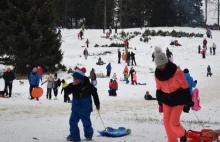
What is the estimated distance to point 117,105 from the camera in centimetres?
1689

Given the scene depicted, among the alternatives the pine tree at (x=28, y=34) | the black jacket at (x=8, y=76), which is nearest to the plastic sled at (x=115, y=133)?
the black jacket at (x=8, y=76)

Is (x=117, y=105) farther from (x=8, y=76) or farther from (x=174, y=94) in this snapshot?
(x=174, y=94)

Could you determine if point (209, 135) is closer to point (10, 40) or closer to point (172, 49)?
point (10, 40)

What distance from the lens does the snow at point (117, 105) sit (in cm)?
841

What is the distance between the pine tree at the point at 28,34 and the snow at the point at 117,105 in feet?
8.39

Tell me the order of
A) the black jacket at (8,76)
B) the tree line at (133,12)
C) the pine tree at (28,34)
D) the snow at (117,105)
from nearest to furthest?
the snow at (117,105)
the black jacket at (8,76)
the pine tree at (28,34)
the tree line at (133,12)

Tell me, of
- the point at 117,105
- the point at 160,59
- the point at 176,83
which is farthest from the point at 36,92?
the point at 176,83

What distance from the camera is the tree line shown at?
6819cm

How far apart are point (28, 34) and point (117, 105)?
1482 cm

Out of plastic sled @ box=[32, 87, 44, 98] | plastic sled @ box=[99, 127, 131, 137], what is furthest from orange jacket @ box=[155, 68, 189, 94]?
plastic sled @ box=[32, 87, 44, 98]

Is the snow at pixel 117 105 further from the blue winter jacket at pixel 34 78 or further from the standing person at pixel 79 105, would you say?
the blue winter jacket at pixel 34 78

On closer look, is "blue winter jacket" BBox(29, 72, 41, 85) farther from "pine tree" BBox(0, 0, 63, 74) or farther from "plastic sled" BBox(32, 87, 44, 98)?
"pine tree" BBox(0, 0, 63, 74)

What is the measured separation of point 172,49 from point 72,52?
12939 mm

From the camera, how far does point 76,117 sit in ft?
24.2
